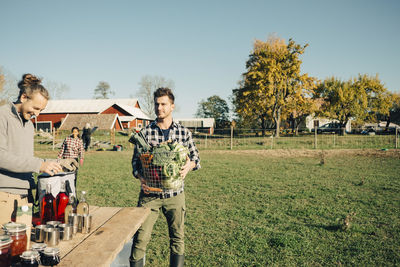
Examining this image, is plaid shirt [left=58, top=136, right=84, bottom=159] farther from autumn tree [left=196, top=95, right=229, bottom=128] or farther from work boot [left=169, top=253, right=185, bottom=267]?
autumn tree [left=196, top=95, right=229, bottom=128]

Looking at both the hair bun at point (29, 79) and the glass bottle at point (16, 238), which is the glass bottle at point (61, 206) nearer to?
the glass bottle at point (16, 238)

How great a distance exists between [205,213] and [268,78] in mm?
28998

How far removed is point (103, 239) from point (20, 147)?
4.02 ft

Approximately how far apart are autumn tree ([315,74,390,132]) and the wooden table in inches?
1695

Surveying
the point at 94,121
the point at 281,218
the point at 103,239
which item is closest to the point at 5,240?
the point at 103,239

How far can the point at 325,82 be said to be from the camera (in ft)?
150

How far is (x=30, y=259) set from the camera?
1.44 meters

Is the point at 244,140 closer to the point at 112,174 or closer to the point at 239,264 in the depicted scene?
the point at 112,174

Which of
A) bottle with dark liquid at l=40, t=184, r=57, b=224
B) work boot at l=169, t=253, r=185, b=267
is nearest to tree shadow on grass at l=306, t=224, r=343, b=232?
work boot at l=169, t=253, r=185, b=267

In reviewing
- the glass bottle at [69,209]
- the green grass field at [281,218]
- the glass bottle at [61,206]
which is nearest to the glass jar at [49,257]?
the glass bottle at [69,209]

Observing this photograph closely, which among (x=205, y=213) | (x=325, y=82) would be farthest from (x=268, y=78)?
(x=205, y=213)

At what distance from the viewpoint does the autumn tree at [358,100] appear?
134 ft

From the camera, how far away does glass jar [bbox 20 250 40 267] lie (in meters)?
Answer: 1.43

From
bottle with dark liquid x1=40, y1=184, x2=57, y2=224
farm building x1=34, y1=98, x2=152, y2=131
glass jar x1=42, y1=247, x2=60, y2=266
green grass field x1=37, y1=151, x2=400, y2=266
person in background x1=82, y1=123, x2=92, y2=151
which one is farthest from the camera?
farm building x1=34, y1=98, x2=152, y2=131
